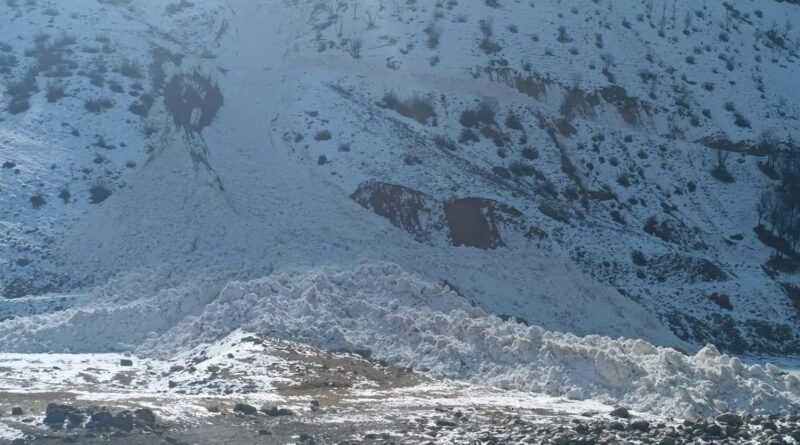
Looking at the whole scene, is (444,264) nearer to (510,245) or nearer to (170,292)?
(510,245)

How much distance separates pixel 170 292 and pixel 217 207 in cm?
583

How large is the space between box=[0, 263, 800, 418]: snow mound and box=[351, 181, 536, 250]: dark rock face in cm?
419

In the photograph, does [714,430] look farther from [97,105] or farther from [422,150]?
[97,105]

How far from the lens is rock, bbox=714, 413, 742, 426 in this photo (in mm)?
15734

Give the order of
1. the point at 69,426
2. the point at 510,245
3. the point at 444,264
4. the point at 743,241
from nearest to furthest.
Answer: the point at 69,426 → the point at 444,264 → the point at 510,245 → the point at 743,241

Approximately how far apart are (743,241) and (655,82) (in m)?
10.0

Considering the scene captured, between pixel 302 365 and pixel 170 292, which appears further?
pixel 170 292

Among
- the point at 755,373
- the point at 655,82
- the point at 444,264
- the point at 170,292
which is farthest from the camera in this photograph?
the point at 655,82

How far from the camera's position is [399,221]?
29.1 metres

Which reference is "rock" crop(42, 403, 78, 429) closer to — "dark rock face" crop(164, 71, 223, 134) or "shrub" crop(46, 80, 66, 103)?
"dark rock face" crop(164, 71, 223, 134)

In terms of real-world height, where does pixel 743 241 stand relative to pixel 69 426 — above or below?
below

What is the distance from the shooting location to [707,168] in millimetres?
35812

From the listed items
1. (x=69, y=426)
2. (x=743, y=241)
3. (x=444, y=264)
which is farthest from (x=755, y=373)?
(x=743, y=241)

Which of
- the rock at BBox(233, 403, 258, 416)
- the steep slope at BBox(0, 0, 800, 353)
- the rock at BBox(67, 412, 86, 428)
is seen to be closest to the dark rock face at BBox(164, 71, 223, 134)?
the steep slope at BBox(0, 0, 800, 353)
